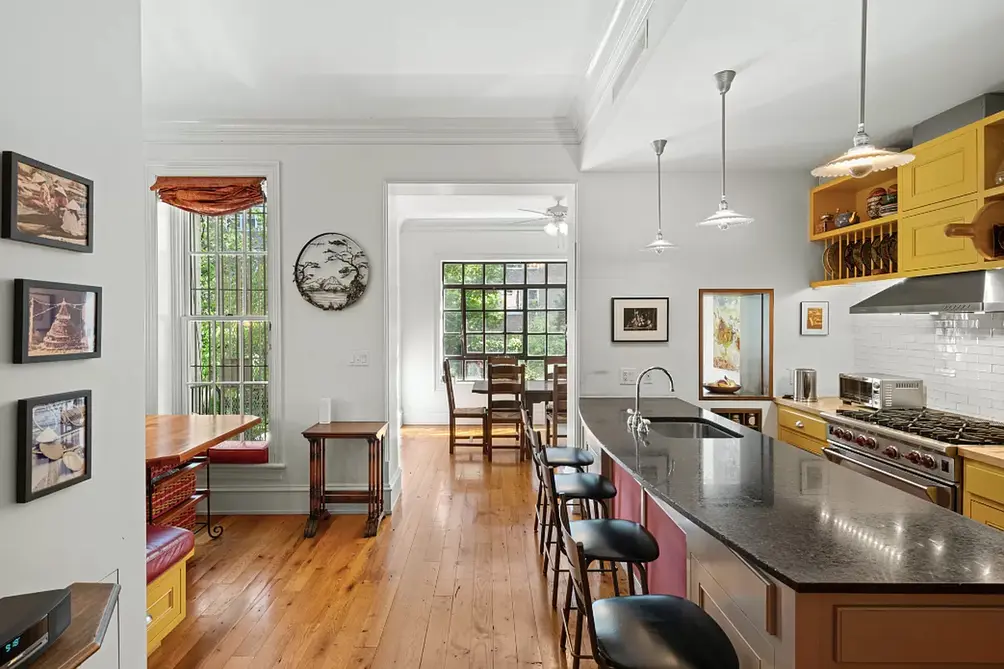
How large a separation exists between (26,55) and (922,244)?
398 cm

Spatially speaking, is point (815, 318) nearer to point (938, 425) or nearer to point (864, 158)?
point (938, 425)

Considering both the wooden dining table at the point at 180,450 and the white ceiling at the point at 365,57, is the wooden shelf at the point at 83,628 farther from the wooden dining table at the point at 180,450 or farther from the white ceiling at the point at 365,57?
the white ceiling at the point at 365,57

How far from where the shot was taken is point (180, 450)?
9.92 feet

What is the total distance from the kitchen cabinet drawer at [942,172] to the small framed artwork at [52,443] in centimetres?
384

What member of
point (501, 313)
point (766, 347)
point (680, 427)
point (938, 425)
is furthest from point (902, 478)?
point (501, 313)

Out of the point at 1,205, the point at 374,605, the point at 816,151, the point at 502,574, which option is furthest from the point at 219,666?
the point at 816,151

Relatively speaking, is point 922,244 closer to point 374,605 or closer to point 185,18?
point 374,605

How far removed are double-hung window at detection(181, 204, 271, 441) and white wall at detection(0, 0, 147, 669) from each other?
2.83 m

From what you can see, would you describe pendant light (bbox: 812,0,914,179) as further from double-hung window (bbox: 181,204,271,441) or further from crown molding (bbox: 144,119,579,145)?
double-hung window (bbox: 181,204,271,441)

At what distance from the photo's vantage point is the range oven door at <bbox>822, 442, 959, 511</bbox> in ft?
9.06

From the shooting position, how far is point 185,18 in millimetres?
2826

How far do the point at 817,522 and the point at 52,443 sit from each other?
6.83ft

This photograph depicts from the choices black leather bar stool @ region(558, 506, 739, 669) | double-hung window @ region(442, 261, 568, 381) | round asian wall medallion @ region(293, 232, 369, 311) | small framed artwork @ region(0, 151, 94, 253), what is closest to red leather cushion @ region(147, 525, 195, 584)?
small framed artwork @ region(0, 151, 94, 253)

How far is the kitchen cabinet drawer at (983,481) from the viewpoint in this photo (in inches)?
98.7
